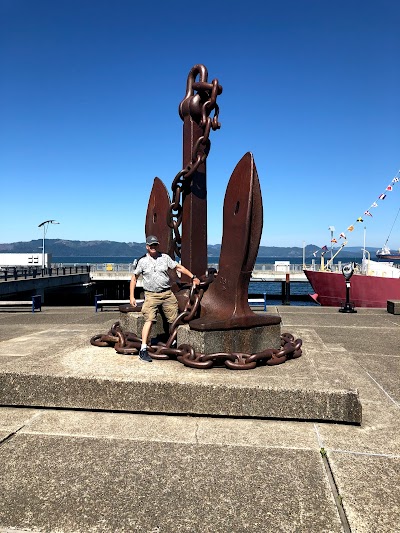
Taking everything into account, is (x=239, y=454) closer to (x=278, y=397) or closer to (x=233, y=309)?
(x=278, y=397)

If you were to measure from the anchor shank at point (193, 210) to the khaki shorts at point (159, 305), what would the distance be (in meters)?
0.87

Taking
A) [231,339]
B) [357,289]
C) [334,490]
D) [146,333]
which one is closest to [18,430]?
[146,333]

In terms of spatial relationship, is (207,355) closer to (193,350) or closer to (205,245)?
(193,350)

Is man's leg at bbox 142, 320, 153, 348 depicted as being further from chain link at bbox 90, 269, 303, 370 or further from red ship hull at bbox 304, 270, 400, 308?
red ship hull at bbox 304, 270, 400, 308

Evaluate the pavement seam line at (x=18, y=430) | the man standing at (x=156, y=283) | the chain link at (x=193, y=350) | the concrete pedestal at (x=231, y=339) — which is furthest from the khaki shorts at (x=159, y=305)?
the pavement seam line at (x=18, y=430)

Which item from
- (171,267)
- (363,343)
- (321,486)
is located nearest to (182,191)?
(171,267)

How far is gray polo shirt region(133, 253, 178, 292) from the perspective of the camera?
4.38m

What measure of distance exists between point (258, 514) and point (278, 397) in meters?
1.26

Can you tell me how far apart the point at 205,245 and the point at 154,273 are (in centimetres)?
107

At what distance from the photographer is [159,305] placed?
4.45 metres

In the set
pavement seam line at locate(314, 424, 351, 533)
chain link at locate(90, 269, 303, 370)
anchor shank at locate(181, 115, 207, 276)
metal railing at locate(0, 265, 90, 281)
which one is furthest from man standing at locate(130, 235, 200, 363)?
metal railing at locate(0, 265, 90, 281)

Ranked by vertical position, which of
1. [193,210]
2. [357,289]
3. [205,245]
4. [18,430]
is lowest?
[357,289]

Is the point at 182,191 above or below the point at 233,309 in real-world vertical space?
above

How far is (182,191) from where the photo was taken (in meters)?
5.15
